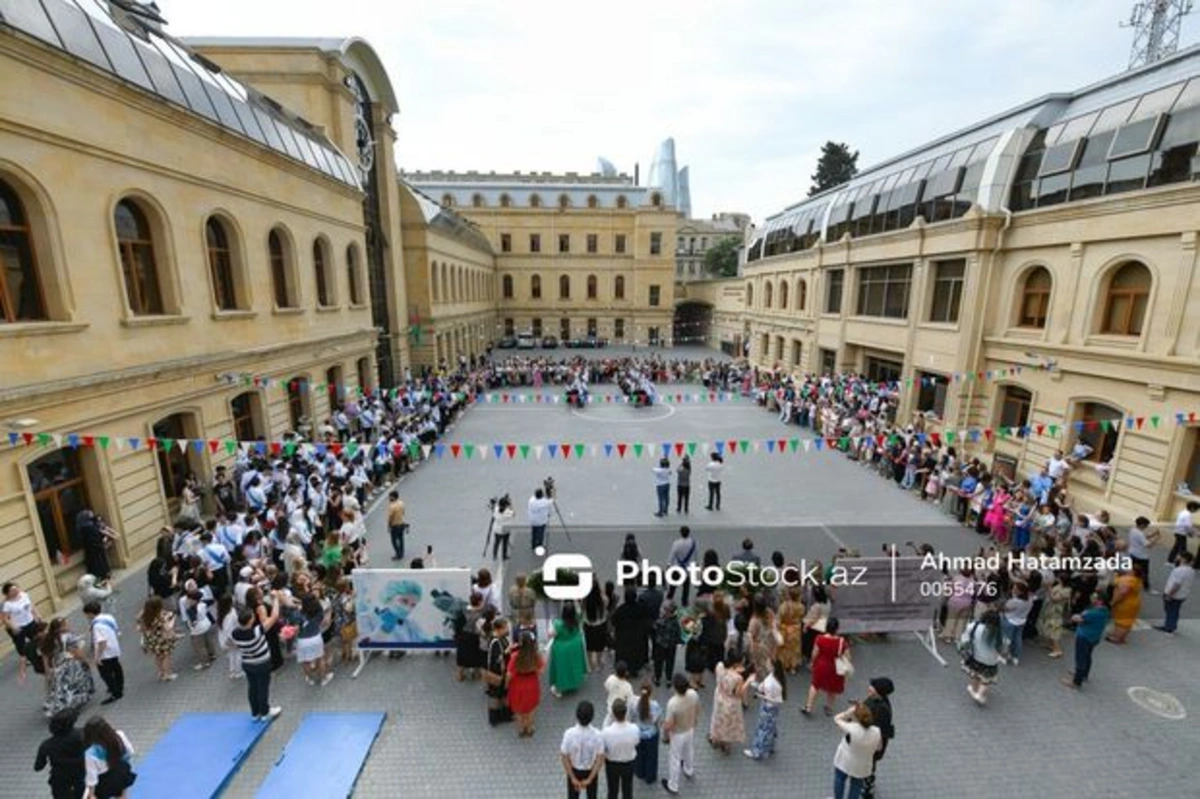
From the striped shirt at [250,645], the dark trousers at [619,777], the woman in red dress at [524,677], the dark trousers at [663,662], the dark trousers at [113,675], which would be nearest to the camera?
the dark trousers at [619,777]

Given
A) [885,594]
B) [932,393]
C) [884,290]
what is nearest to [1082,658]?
[885,594]

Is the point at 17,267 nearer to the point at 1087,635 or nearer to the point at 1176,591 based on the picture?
the point at 1087,635

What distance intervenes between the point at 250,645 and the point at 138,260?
29.6 ft

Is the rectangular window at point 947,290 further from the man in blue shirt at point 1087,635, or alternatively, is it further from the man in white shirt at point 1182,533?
the man in blue shirt at point 1087,635

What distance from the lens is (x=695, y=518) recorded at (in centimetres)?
1363

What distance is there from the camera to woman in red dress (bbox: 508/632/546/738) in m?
6.50

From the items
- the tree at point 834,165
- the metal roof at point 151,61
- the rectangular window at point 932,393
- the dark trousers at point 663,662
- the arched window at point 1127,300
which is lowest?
the dark trousers at point 663,662

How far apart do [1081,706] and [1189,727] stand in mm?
1145

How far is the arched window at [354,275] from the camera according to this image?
2100 centimetres

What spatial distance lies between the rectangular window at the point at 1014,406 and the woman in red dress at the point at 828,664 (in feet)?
44.6

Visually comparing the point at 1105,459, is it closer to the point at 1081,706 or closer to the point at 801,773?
the point at 1081,706

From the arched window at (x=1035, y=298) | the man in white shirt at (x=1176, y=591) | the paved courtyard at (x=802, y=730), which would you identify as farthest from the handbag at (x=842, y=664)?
the arched window at (x=1035, y=298)

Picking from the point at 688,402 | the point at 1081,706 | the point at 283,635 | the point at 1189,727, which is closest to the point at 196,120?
the point at 283,635

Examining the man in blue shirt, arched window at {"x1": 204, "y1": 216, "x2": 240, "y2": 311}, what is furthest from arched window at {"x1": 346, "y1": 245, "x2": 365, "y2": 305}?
the man in blue shirt
